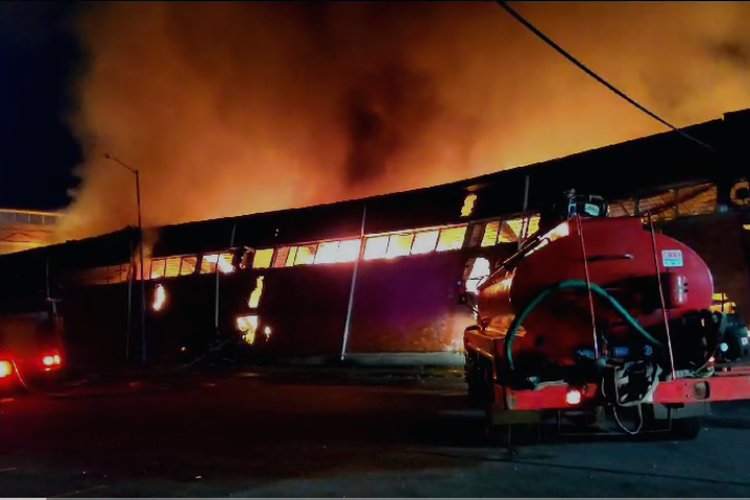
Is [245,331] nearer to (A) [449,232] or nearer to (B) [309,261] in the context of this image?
(B) [309,261]

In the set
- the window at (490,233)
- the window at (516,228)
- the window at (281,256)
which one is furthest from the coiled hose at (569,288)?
the window at (281,256)

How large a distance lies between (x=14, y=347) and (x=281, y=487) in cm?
822

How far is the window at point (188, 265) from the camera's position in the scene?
29.6 m

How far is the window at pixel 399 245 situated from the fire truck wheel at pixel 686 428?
15258 millimetres

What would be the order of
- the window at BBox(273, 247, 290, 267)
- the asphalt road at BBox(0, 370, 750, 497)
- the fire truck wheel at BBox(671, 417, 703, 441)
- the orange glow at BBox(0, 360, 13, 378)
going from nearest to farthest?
the asphalt road at BBox(0, 370, 750, 497), the fire truck wheel at BBox(671, 417, 703, 441), the orange glow at BBox(0, 360, 13, 378), the window at BBox(273, 247, 290, 267)

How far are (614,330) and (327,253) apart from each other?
1867 cm

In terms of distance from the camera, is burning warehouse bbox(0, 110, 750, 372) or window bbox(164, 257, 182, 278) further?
window bbox(164, 257, 182, 278)

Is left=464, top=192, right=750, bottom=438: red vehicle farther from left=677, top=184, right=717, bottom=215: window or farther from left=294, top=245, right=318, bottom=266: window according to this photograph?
left=294, top=245, right=318, bottom=266: window

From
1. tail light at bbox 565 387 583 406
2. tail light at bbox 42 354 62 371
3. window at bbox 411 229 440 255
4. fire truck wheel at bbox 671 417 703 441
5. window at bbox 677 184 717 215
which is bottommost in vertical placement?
fire truck wheel at bbox 671 417 703 441

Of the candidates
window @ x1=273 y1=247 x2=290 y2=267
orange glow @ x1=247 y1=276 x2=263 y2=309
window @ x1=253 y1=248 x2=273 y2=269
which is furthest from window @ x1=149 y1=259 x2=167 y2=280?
window @ x1=273 y1=247 x2=290 y2=267

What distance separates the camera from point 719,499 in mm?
5258

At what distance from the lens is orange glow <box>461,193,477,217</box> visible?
21359 mm

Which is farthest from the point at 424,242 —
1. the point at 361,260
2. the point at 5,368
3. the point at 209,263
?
the point at 5,368

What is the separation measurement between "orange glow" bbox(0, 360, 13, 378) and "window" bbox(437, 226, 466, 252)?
1330 centimetres
